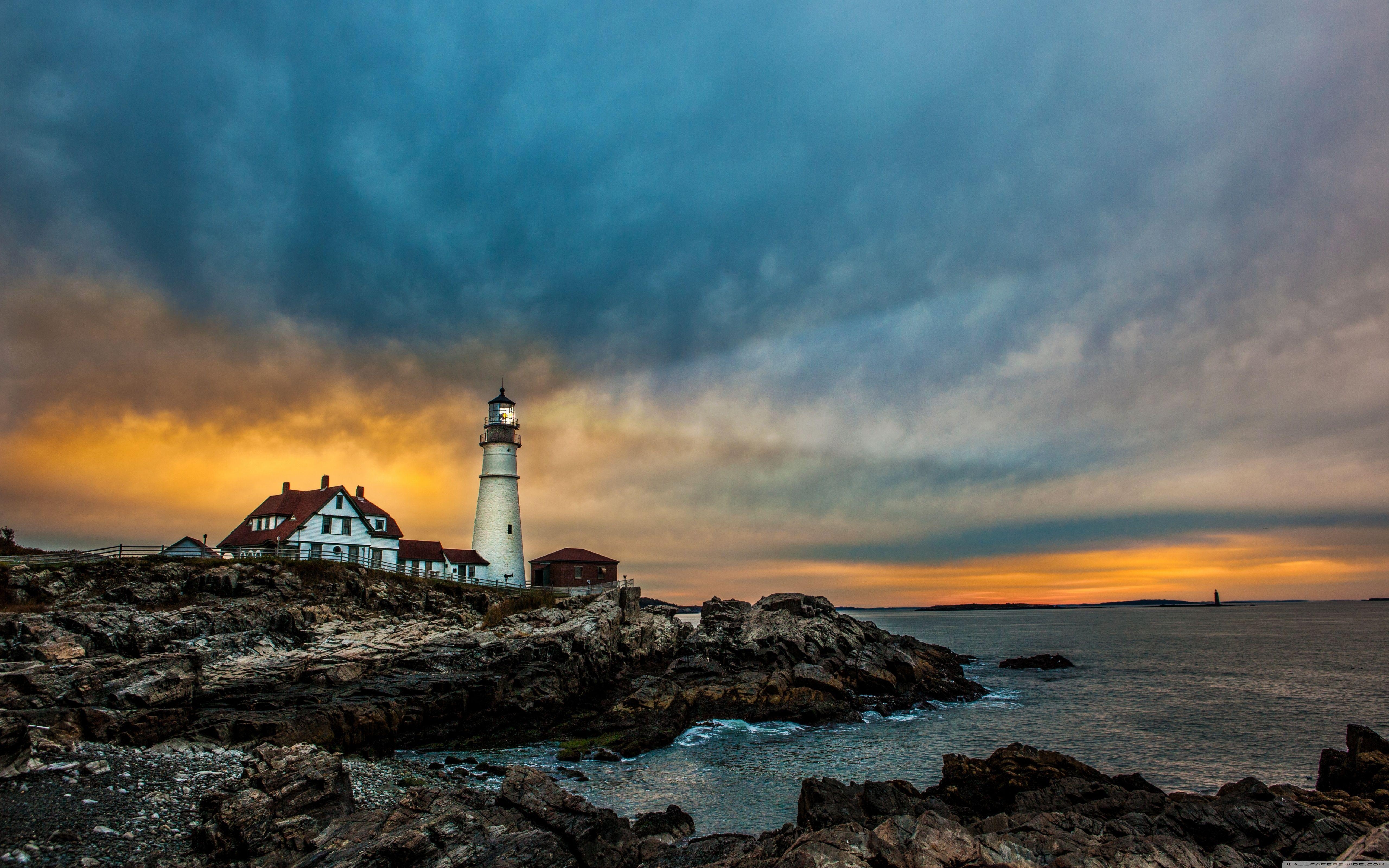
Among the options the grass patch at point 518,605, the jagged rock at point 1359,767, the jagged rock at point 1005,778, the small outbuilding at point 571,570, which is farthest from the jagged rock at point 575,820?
the small outbuilding at point 571,570

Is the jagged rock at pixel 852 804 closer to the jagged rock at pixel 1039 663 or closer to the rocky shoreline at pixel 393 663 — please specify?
the rocky shoreline at pixel 393 663

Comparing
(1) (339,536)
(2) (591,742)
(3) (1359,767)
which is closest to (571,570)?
(1) (339,536)

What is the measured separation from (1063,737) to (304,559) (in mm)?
41844

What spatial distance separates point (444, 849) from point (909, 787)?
36.7 ft

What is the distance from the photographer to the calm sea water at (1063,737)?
20.5 meters

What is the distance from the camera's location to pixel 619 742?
82.1 feet

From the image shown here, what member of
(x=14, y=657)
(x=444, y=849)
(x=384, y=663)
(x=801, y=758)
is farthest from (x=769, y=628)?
(x=14, y=657)

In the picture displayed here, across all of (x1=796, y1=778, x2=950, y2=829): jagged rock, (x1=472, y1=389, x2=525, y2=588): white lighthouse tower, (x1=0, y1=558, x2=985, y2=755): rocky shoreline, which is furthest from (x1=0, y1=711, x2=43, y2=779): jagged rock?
(x1=472, y1=389, x2=525, y2=588): white lighthouse tower

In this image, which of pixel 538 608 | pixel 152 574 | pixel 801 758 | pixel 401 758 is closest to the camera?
pixel 401 758

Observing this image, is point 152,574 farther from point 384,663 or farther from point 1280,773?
point 1280,773

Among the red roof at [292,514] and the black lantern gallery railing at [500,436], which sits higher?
the black lantern gallery railing at [500,436]

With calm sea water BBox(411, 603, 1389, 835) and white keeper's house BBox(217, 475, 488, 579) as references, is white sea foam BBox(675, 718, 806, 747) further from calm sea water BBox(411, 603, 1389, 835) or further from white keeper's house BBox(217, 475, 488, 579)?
white keeper's house BBox(217, 475, 488, 579)

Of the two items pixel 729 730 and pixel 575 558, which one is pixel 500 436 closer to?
pixel 575 558

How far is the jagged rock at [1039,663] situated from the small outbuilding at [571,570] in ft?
111
